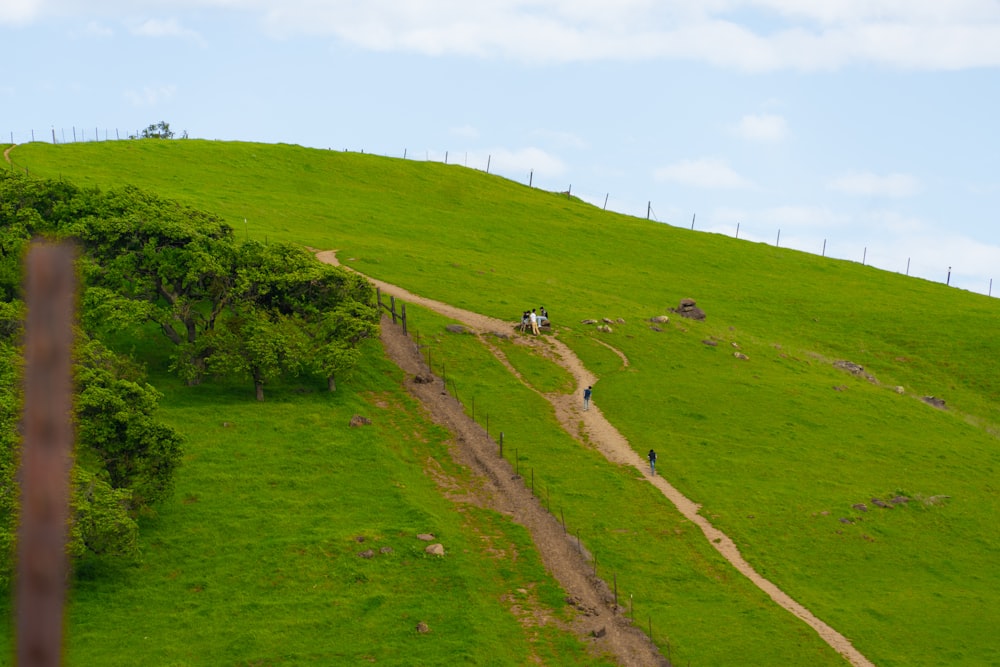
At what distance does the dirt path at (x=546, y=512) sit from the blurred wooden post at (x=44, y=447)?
4637 cm

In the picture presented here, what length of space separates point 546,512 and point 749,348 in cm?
4052

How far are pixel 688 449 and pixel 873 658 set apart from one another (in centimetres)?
2437

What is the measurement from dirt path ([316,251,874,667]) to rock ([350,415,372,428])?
4.87 m

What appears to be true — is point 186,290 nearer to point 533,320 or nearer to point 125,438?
point 125,438

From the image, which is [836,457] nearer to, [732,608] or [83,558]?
[732,608]

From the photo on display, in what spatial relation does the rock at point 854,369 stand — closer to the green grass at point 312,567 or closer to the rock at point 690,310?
the rock at point 690,310

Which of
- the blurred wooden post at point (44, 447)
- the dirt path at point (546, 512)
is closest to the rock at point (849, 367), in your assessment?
the dirt path at point (546, 512)

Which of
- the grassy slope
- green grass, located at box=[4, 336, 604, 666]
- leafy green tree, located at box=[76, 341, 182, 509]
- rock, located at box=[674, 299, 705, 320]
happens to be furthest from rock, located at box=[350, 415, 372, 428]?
rock, located at box=[674, 299, 705, 320]

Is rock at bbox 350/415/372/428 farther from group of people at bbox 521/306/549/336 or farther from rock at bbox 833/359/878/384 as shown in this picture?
rock at bbox 833/359/878/384

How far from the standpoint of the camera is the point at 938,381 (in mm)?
100438

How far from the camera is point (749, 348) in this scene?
95.9m

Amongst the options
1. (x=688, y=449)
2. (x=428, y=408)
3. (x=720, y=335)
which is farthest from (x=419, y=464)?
(x=720, y=335)

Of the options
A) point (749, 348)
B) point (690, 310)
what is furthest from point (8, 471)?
point (690, 310)

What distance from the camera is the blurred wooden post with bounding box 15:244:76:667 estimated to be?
3.68m
